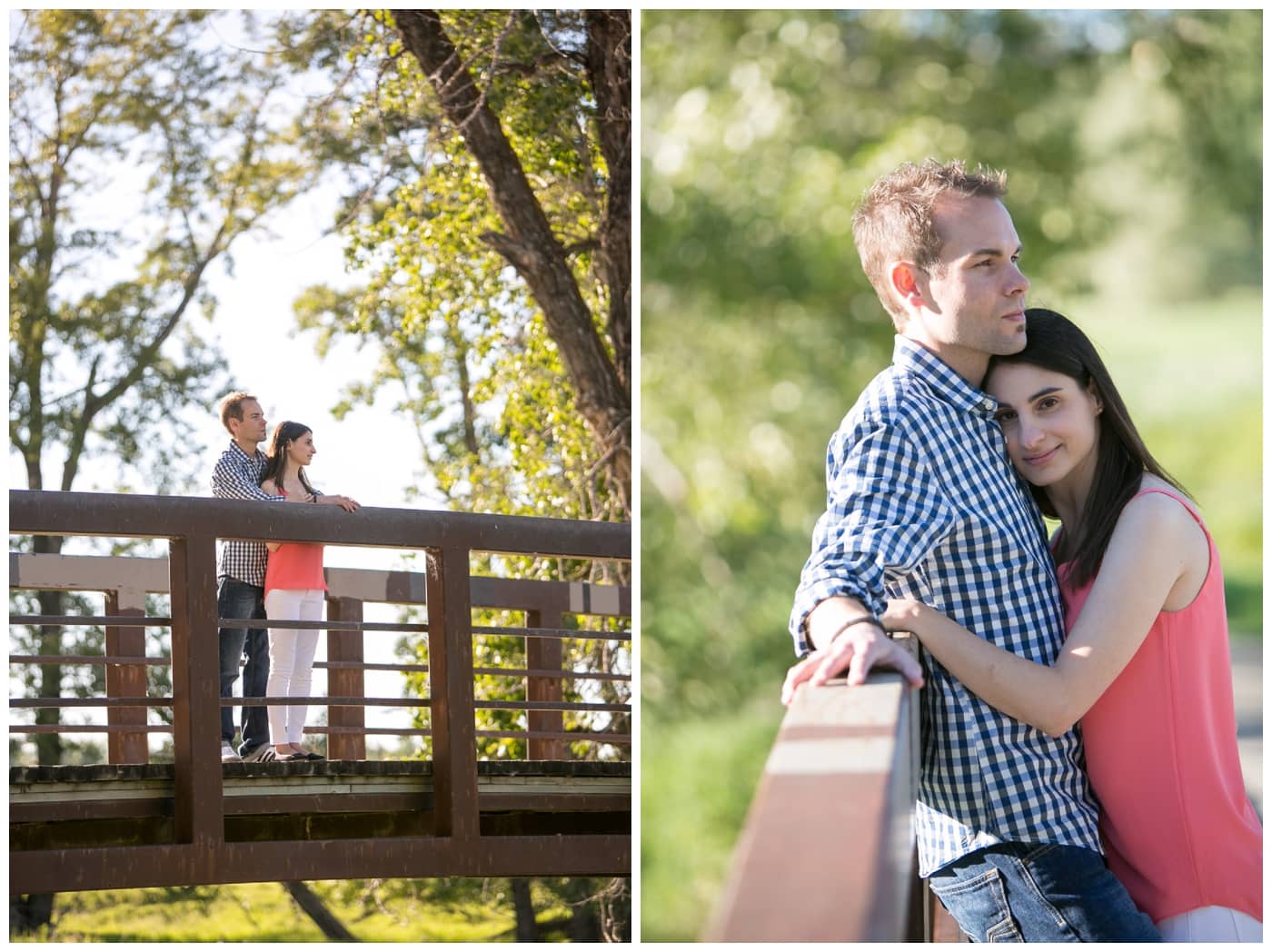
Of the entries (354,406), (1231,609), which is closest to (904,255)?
(354,406)

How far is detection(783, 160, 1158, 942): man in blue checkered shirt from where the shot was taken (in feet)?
5.22

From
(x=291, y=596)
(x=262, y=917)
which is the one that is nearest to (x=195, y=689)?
(x=291, y=596)

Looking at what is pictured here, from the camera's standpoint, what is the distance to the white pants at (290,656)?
342 centimetres

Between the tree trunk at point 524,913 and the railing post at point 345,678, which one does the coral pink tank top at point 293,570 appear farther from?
the tree trunk at point 524,913

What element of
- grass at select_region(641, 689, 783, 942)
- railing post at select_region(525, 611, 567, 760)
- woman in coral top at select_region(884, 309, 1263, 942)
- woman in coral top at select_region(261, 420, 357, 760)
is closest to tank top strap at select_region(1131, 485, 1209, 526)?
woman in coral top at select_region(884, 309, 1263, 942)

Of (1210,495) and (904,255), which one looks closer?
(904,255)

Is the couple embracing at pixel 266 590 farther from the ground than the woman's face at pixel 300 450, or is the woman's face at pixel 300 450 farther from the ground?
the woman's face at pixel 300 450

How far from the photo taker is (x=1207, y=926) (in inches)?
67.0

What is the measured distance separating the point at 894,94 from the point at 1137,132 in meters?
1.30

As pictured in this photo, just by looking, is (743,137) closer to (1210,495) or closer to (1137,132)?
(1137,132)

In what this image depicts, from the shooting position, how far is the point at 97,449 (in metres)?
7.20

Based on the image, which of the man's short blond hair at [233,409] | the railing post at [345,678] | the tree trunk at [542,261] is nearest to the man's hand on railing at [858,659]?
the man's short blond hair at [233,409]

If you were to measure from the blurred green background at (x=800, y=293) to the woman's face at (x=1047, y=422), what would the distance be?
6009 mm

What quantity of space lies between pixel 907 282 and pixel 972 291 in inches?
3.5
